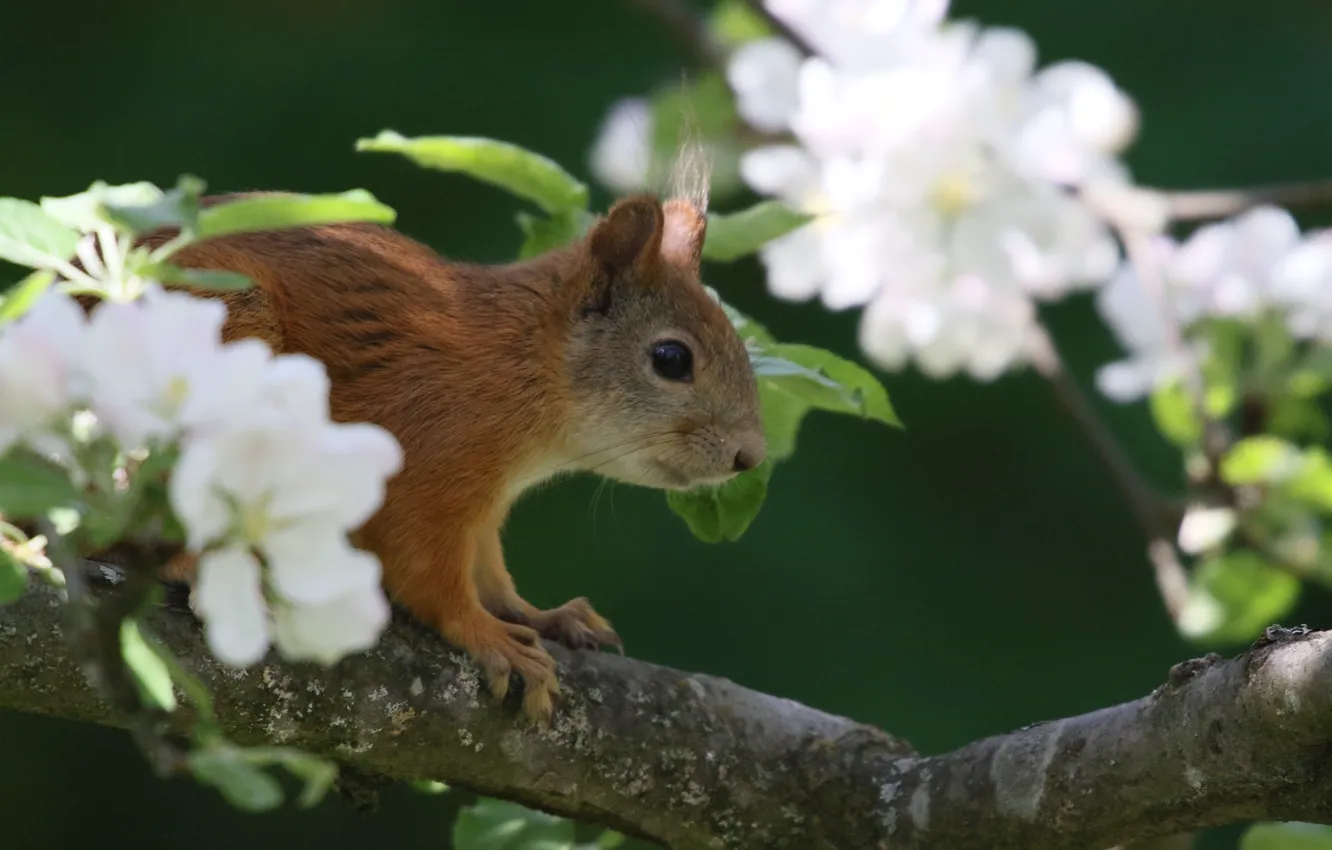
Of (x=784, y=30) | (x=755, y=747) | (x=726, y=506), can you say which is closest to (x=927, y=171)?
(x=784, y=30)

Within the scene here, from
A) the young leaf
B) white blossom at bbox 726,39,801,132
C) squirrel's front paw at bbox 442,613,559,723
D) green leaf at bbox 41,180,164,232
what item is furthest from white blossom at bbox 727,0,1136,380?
green leaf at bbox 41,180,164,232

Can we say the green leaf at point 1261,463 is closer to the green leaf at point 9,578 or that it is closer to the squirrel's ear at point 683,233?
the squirrel's ear at point 683,233

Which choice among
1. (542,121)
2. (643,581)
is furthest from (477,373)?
(542,121)

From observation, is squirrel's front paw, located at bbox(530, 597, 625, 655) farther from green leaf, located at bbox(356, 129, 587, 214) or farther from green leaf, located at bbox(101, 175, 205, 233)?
green leaf, located at bbox(101, 175, 205, 233)

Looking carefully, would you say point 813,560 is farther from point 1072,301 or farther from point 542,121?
point 542,121

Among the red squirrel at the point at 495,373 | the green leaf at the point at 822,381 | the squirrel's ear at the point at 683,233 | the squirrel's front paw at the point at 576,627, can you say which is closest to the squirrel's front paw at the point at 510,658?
the red squirrel at the point at 495,373

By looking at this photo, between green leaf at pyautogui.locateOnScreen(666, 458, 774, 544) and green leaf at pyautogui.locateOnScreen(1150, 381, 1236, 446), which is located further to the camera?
green leaf at pyautogui.locateOnScreen(1150, 381, 1236, 446)
